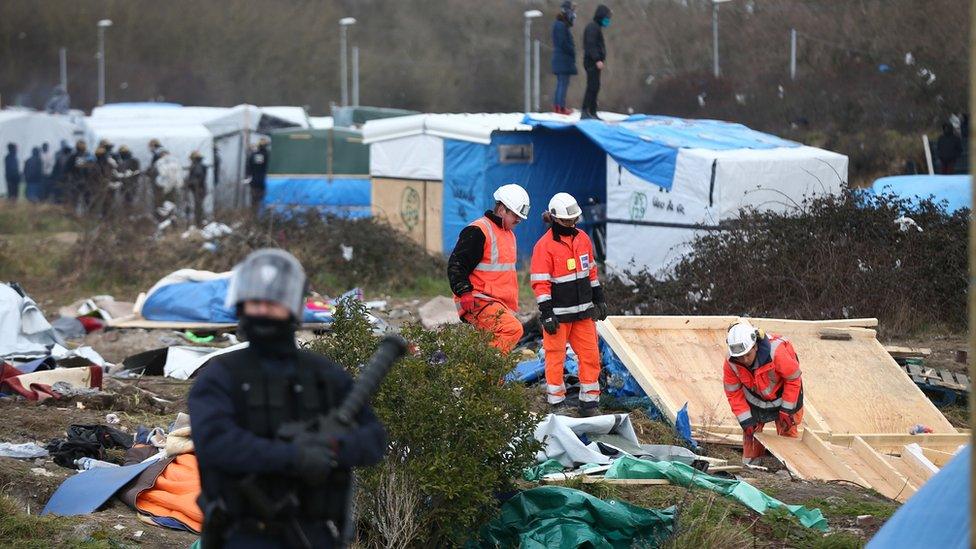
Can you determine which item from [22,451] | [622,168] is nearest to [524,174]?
[622,168]

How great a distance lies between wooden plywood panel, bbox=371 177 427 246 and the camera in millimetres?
20031

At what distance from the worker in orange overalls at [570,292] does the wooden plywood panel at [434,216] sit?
9756 mm

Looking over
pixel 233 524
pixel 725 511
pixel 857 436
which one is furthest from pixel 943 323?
pixel 233 524

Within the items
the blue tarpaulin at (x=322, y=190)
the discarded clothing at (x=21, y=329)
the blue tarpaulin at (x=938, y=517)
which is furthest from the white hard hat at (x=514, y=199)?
the blue tarpaulin at (x=322, y=190)

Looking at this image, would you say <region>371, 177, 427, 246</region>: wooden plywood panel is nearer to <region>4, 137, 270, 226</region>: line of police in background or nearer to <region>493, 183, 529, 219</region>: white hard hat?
<region>4, 137, 270, 226</region>: line of police in background

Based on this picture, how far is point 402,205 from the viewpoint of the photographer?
67.2ft

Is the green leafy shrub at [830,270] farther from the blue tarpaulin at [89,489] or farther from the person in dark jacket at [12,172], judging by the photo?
the person in dark jacket at [12,172]

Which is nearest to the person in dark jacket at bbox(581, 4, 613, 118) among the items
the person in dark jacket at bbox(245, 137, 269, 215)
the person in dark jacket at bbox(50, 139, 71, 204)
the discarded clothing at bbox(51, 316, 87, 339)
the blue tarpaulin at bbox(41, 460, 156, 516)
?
the discarded clothing at bbox(51, 316, 87, 339)

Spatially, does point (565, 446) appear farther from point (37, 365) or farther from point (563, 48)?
point (563, 48)

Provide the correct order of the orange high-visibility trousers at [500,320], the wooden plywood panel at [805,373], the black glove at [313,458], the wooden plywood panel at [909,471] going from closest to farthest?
1. the black glove at [313,458]
2. the wooden plywood panel at [909,471]
3. the orange high-visibility trousers at [500,320]
4. the wooden plywood panel at [805,373]

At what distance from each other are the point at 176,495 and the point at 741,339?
387 cm

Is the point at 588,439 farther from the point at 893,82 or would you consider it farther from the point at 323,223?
the point at 893,82

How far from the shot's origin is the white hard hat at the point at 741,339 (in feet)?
27.6

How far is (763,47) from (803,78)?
405 centimetres
